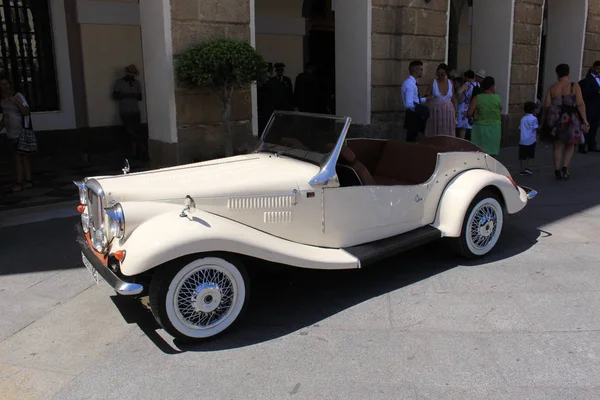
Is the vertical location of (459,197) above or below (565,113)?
below

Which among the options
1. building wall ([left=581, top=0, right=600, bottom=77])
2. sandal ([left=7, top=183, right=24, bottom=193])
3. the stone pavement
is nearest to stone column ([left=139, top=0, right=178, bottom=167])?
sandal ([left=7, top=183, right=24, bottom=193])

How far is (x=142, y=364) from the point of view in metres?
3.26

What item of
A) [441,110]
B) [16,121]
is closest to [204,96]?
[16,121]

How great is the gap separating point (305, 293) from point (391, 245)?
775 mm

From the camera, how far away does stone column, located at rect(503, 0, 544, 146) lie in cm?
1166

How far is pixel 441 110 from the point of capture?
7934 millimetres

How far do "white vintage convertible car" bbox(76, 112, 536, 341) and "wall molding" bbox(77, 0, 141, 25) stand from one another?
22.8 feet

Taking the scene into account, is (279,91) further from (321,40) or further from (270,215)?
(270,215)

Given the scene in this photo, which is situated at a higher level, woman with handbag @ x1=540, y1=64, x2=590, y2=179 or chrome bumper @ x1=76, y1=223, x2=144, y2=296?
woman with handbag @ x1=540, y1=64, x2=590, y2=179

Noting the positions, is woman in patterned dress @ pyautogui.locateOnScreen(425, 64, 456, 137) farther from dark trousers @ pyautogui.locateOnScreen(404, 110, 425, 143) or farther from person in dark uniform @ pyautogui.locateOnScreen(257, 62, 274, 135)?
person in dark uniform @ pyautogui.locateOnScreen(257, 62, 274, 135)

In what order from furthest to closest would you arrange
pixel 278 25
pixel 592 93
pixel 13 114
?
pixel 278 25 < pixel 592 93 < pixel 13 114

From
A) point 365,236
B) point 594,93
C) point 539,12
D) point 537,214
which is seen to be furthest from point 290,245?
point 539,12

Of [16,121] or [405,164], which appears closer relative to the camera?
[405,164]

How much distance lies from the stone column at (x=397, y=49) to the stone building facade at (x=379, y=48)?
18 millimetres
